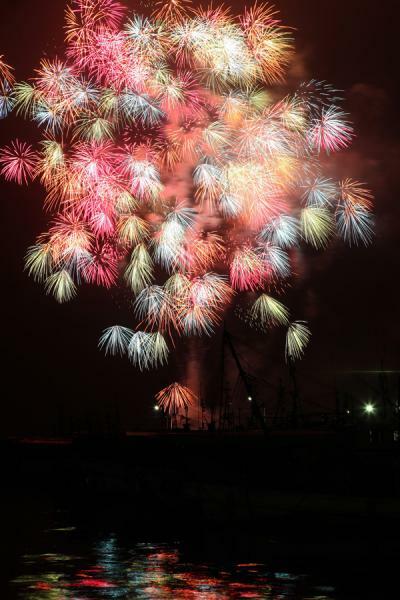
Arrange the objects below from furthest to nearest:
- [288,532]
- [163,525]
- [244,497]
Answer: [163,525] < [244,497] < [288,532]

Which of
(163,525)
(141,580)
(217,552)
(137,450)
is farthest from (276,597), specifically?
(137,450)

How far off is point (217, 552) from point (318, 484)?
64.6ft

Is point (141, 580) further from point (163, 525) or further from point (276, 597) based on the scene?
point (163, 525)

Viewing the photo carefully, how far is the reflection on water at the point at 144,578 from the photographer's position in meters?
25.5

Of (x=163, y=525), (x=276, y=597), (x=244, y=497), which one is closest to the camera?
(x=276, y=597)

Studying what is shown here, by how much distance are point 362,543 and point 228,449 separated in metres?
26.4

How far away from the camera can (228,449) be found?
59.6 meters

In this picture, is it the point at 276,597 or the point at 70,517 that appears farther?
the point at 70,517

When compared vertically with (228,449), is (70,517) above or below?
below

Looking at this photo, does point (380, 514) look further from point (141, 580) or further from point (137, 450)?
point (137, 450)

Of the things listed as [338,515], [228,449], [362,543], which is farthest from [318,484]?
[362,543]

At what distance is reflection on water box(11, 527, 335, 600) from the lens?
2547 cm

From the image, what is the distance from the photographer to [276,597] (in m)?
24.8

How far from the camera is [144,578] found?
28.8 metres
